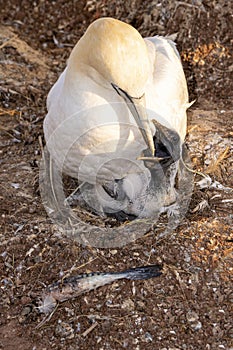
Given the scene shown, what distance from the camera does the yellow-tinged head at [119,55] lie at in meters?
4.26

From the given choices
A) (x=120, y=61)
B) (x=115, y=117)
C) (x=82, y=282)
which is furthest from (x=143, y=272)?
(x=120, y=61)

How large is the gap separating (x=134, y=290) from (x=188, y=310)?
408mm

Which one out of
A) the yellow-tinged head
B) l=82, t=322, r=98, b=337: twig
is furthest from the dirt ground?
the yellow-tinged head

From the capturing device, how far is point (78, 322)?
173 inches

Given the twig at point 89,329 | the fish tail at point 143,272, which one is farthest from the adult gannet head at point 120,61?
the twig at point 89,329

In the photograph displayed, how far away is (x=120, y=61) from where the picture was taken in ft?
13.9

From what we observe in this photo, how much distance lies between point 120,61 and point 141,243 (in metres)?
1.44

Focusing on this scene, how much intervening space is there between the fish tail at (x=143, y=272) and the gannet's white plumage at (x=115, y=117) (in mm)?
685

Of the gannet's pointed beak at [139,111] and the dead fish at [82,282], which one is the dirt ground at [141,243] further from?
the gannet's pointed beak at [139,111]

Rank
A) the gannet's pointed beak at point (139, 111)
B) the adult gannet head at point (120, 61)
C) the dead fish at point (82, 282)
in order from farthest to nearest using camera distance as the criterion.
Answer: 1. the dead fish at point (82, 282)
2. the gannet's pointed beak at point (139, 111)
3. the adult gannet head at point (120, 61)

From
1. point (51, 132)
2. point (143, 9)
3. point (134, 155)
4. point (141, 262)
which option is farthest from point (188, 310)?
point (143, 9)

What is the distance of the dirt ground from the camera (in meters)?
4.33

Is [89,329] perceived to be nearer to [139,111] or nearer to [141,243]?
[141,243]

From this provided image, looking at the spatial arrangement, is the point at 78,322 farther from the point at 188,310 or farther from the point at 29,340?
the point at 188,310
